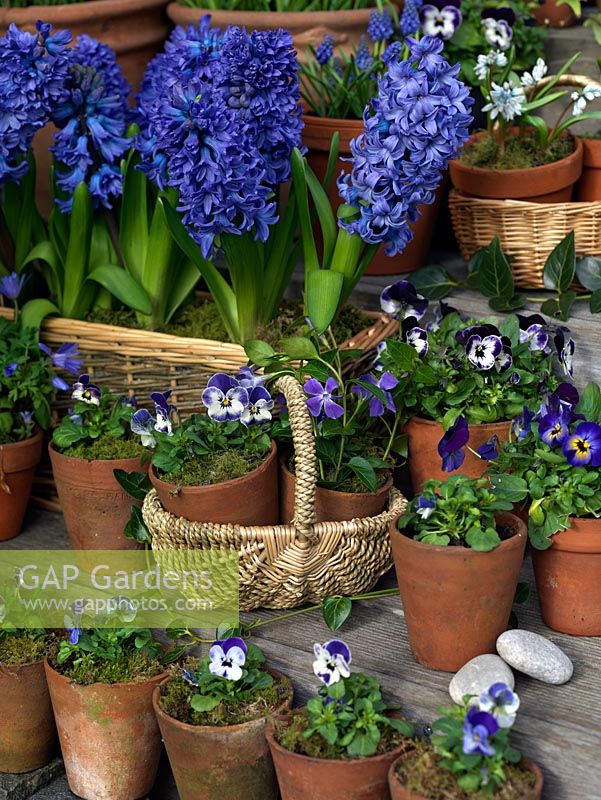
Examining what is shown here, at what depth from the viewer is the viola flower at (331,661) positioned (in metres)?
1.68

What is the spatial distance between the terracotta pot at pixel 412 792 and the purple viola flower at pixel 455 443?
531 millimetres

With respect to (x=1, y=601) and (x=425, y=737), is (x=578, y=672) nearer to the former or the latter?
(x=425, y=737)

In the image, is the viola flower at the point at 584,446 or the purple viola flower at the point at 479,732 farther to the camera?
the viola flower at the point at 584,446

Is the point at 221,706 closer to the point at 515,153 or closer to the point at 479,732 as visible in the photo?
the point at 479,732

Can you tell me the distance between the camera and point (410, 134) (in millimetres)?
1986

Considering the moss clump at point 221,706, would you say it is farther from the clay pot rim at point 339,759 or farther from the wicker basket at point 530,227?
the wicker basket at point 530,227

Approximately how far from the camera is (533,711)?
1787 millimetres

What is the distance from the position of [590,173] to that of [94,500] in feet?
4.63

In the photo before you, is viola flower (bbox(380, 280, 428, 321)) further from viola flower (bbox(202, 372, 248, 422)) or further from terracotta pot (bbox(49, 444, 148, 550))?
terracotta pot (bbox(49, 444, 148, 550))

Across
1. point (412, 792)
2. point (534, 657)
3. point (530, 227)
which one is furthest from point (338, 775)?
point (530, 227)

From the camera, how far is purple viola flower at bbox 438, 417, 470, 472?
1923 mm

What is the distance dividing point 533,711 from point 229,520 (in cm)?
62

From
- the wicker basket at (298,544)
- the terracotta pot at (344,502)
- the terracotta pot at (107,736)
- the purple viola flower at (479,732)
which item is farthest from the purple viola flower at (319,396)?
the purple viola flower at (479,732)

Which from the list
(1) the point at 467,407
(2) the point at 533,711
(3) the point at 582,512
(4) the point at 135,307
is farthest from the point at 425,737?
(4) the point at 135,307
